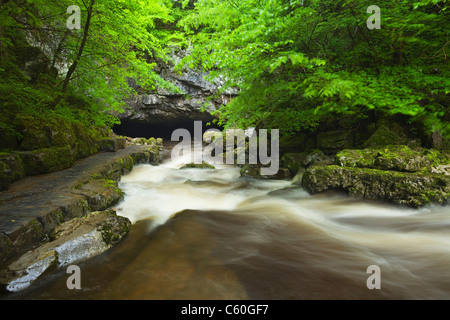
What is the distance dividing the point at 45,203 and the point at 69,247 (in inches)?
50.2

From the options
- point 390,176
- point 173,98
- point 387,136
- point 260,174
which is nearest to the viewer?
point 390,176

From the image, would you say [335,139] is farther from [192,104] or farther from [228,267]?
[192,104]

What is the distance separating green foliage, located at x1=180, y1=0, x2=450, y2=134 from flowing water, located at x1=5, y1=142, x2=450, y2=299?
237 cm

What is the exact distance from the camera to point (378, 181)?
473cm

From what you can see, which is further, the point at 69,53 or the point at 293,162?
the point at 293,162

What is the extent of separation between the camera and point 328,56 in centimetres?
714

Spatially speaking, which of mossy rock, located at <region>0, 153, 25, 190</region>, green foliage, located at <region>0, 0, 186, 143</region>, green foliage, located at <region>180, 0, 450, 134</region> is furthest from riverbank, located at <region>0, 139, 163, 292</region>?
green foliage, located at <region>180, 0, 450, 134</region>

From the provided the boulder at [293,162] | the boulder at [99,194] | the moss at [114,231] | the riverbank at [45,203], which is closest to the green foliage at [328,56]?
the boulder at [293,162]

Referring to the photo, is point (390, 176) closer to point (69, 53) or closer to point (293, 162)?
point (293, 162)

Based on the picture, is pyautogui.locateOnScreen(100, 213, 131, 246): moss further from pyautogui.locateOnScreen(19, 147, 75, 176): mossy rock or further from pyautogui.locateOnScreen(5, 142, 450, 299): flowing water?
pyautogui.locateOnScreen(19, 147, 75, 176): mossy rock

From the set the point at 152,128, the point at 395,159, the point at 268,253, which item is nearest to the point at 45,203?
the point at 268,253

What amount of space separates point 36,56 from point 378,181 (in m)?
11.0
